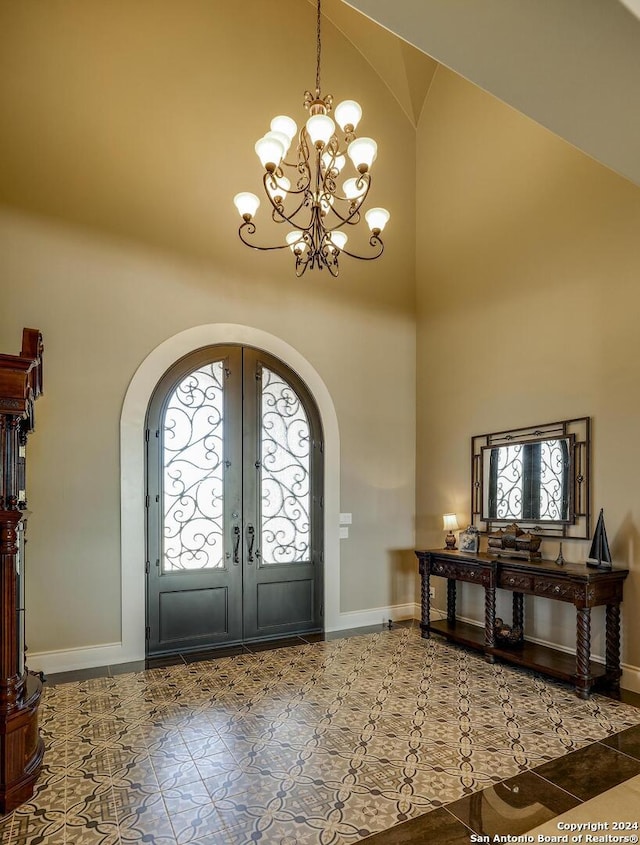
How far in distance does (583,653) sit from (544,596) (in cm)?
47

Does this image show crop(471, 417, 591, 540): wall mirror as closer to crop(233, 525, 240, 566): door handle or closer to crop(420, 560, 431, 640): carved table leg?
crop(420, 560, 431, 640): carved table leg

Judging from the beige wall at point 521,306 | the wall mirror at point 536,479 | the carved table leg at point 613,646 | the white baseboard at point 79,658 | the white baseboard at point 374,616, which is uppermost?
the beige wall at point 521,306

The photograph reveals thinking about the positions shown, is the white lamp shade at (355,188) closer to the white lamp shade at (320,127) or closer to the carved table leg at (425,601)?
the white lamp shade at (320,127)

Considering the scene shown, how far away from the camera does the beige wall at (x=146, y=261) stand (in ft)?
15.2

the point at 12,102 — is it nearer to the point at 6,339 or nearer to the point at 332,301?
the point at 6,339

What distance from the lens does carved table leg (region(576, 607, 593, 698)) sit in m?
3.96

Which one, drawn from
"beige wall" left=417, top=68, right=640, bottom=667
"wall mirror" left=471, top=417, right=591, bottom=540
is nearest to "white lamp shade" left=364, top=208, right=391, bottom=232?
"beige wall" left=417, top=68, right=640, bottom=667

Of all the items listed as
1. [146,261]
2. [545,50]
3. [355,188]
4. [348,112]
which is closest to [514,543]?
[355,188]

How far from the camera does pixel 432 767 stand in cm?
302

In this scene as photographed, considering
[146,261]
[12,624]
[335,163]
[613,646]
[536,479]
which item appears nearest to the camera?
[12,624]

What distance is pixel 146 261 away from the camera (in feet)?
16.7

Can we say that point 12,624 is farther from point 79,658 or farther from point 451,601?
point 451,601

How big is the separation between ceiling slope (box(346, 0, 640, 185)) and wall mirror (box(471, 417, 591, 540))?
259 cm

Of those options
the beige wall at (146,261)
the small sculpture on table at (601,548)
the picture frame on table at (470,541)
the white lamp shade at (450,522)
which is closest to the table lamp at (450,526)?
the white lamp shade at (450,522)
